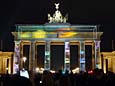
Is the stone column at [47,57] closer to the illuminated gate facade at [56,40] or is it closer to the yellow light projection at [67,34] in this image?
the illuminated gate facade at [56,40]

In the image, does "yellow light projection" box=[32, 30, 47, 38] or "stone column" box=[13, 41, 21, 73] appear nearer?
"stone column" box=[13, 41, 21, 73]

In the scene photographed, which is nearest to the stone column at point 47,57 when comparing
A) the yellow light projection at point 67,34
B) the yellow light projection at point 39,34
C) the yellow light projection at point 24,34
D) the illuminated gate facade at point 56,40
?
the illuminated gate facade at point 56,40

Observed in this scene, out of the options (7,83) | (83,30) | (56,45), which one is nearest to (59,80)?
(7,83)

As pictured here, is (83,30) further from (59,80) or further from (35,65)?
(59,80)

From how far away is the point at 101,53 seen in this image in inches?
3098

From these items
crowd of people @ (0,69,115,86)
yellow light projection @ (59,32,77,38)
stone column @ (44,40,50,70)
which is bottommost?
stone column @ (44,40,50,70)

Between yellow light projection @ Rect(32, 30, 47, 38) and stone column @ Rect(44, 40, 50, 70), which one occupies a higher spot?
yellow light projection @ Rect(32, 30, 47, 38)

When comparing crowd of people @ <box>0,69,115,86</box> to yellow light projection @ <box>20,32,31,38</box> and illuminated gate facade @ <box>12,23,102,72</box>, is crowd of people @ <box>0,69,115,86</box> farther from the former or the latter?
yellow light projection @ <box>20,32,31,38</box>

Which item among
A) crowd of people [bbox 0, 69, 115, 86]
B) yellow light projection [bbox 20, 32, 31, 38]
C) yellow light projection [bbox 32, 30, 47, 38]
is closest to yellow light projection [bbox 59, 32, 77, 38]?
yellow light projection [bbox 32, 30, 47, 38]

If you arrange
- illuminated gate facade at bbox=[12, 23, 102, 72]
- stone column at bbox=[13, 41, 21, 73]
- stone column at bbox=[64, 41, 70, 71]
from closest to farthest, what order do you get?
stone column at bbox=[13, 41, 21, 73] → illuminated gate facade at bbox=[12, 23, 102, 72] → stone column at bbox=[64, 41, 70, 71]

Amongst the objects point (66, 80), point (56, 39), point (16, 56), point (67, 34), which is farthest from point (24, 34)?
point (66, 80)

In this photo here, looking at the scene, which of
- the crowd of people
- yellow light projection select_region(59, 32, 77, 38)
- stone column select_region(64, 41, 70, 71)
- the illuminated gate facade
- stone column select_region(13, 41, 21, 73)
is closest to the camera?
the crowd of people

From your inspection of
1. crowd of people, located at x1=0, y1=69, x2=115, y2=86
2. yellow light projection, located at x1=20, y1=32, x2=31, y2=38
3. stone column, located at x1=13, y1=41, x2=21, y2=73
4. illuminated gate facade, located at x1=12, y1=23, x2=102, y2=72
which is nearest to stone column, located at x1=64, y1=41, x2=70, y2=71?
illuminated gate facade, located at x1=12, y1=23, x2=102, y2=72

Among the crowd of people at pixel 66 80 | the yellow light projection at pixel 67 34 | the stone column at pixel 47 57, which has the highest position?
the crowd of people at pixel 66 80
